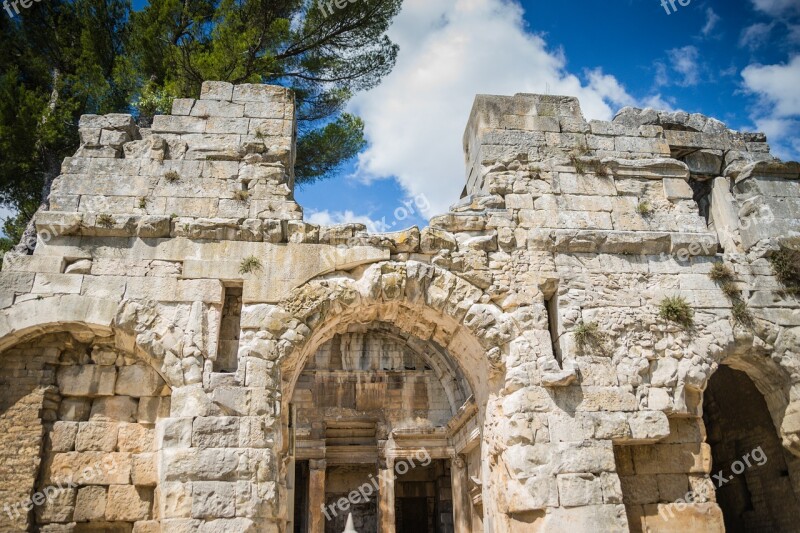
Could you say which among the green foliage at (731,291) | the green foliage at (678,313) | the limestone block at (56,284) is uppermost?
the green foliage at (731,291)

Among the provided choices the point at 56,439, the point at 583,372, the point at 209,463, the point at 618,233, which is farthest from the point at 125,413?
the point at 618,233

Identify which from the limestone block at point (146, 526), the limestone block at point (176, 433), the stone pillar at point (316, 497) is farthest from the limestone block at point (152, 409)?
the stone pillar at point (316, 497)

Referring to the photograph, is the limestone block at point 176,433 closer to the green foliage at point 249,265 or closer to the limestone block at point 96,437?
the limestone block at point 96,437

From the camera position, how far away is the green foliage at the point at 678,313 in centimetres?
711

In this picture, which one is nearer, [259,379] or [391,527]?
[259,379]

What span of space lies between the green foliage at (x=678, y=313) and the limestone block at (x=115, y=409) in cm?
636

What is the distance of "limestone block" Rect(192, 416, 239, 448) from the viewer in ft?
19.2

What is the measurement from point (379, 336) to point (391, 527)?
13.8ft

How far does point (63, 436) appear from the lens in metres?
6.15

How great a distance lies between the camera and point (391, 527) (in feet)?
40.3

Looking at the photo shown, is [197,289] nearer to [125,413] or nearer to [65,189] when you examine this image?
[125,413]

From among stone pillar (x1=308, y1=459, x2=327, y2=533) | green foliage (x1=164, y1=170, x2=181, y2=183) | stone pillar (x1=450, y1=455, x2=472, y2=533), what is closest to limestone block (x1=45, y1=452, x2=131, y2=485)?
green foliage (x1=164, y1=170, x2=181, y2=183)

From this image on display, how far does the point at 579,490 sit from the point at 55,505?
5449mm

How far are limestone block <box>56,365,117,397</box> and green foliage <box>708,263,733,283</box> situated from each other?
24.5ft
